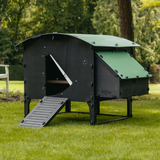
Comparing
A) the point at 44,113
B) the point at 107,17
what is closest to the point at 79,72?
the point at 44,113

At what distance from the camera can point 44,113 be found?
7.34 meters

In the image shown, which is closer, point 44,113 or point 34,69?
point 44,113

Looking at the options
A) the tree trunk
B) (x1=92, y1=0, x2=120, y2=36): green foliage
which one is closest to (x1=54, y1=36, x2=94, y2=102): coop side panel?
the tree trunk

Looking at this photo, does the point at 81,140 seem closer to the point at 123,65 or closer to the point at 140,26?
the point at 123,65

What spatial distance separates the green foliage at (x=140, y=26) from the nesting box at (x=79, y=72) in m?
21.8

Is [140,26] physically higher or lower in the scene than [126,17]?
higher

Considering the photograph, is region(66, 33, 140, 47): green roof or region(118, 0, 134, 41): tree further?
region(118, 0, 134, 41): tree

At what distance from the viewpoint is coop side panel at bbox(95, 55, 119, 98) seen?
701 centimetres

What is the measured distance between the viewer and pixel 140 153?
16.4 feet

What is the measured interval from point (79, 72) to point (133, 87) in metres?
1.23

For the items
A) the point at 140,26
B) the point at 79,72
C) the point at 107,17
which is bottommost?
the point at 79,72

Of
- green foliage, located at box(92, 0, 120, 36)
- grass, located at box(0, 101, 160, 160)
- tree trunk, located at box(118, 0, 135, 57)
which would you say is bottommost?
grass, located at box(0, 101, 160, 160)

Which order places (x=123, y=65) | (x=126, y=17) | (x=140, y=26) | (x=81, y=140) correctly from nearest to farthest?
(x=81, y=140) → (x=123, y=65) → (x=126, y=17) → (x=140, y=26)

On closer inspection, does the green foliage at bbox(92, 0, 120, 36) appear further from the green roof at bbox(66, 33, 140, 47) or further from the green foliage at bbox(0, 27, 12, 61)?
the green roof at bbox(66, 33, 140, 47)
